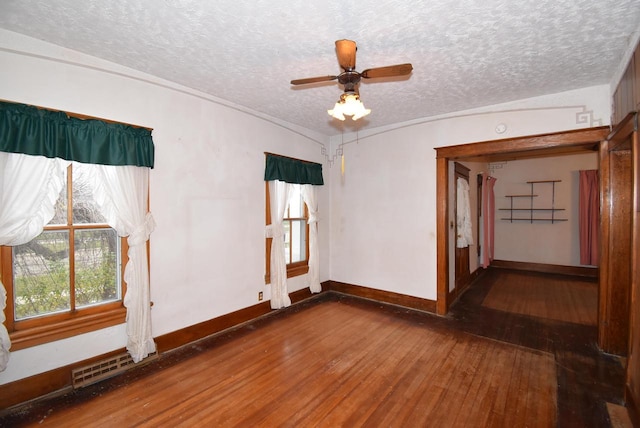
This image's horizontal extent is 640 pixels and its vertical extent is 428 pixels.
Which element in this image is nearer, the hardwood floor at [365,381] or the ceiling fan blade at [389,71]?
the ceiling fan blade at [389,71]

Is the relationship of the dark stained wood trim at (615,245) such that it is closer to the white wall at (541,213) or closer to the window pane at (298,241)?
the window pane at (298,241)

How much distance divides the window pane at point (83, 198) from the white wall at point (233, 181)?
477 millimetres

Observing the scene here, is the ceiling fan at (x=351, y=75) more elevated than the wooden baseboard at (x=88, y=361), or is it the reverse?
the ceiling fan at (x=351, y=75)

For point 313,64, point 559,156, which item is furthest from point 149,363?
point 559,156

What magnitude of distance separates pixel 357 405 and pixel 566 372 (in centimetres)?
206

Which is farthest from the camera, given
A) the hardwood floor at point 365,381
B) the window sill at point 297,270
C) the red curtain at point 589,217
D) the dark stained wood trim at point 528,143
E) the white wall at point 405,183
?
the red curtain at point 589,217

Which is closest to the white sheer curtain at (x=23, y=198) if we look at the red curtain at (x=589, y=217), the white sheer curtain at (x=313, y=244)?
the white sheer curtain at (x=313, y=244)

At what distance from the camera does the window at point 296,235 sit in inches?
179

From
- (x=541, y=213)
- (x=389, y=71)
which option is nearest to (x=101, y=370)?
(x=389, y=71)

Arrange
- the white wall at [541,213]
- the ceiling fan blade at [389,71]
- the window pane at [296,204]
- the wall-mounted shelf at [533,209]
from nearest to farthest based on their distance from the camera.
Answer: the ceiling fan blade at [389,71] < the window pane at [296,204] < the white wall at [541,213] < the wall-mounted shelf at [533,209]

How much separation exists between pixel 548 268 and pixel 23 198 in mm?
9012

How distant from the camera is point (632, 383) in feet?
6.73

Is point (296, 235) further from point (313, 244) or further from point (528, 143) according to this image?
point (528, 143)

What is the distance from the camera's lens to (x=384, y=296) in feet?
15.0
